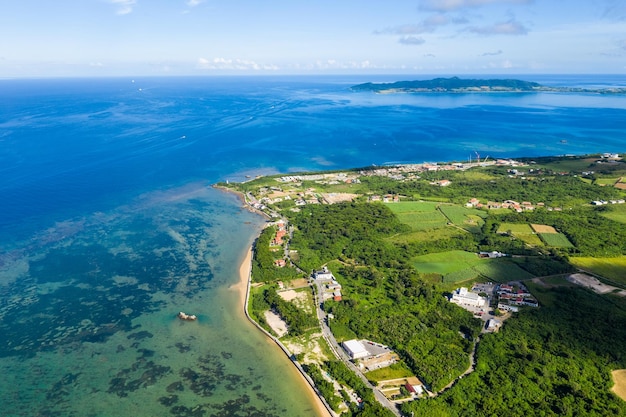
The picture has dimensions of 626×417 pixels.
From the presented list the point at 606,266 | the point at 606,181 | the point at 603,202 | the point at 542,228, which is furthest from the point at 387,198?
the point at 606,181

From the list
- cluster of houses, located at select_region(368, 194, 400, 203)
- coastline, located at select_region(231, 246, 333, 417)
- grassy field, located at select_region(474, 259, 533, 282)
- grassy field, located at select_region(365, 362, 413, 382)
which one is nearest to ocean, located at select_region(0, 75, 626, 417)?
coastline, located at select_region(231, 246, 333, 417)

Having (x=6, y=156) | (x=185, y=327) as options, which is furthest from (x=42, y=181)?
(x=185, y=327)

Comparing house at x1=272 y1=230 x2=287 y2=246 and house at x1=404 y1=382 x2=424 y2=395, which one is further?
house at x1=272 y1=230 x2=287 y2=246

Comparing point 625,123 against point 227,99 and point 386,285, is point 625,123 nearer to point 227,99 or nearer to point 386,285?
point 386,285

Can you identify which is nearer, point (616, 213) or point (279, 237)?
point (279, 237)

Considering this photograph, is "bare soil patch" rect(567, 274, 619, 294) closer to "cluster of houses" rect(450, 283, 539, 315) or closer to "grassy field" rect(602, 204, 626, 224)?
"cluster of houses" rect(450, 283, 539, 315)

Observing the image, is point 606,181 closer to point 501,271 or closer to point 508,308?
point 501,271
